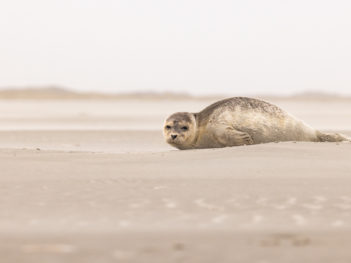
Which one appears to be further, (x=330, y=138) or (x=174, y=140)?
(x=330, y=138)

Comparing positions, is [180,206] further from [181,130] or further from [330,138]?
[330,138]

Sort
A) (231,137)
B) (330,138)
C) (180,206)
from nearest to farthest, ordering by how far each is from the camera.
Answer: (180,206) < (231,137) < (330,138)

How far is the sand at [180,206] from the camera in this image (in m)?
3.84

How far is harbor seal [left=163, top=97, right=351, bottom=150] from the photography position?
1079 centimetres

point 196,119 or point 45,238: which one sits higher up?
point 196,119

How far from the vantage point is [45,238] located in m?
4.18

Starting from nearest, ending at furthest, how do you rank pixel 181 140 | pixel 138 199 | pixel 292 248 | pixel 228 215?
pixel 292 248, pixel 228 215, pixel 138 199, pixel 181 140

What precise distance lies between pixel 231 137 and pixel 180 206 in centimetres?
553

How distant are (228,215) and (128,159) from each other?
3802 mm

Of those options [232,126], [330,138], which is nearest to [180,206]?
[232,126]

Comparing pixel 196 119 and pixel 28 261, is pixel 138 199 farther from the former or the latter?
pixel 196 119

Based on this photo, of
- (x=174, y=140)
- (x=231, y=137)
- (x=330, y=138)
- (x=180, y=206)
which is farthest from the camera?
(x=330, y=138)

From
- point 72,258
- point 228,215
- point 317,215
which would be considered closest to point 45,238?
point 72,258

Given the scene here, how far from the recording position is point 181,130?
1084 cm
